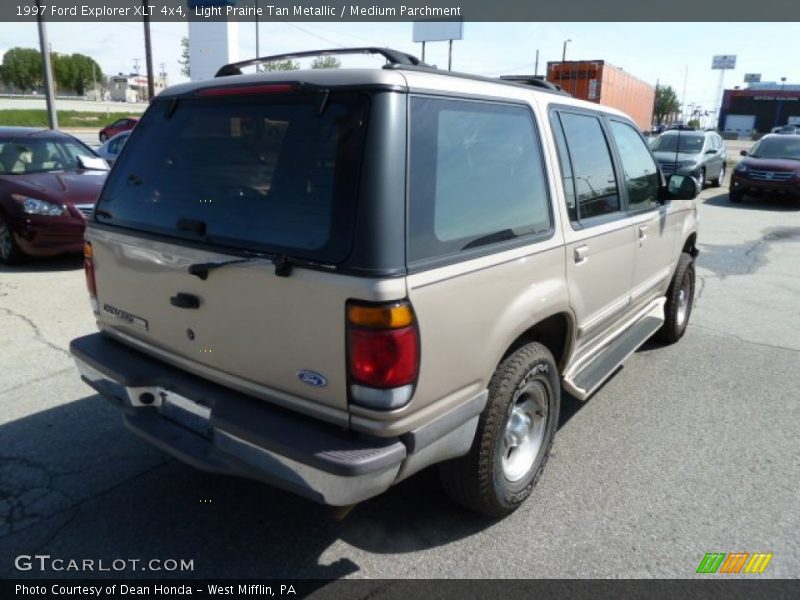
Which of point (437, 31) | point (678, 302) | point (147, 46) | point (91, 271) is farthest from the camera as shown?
point (437, 31)

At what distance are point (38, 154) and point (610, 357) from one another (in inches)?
297

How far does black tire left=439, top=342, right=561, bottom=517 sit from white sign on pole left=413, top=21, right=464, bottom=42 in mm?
47847

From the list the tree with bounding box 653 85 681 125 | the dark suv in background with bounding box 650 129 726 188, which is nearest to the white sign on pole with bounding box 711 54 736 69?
the tree with bounding box 653 85 681 125

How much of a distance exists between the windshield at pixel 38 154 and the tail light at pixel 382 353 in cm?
732

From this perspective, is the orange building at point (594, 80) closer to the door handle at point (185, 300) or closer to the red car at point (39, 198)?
the red car at point (39, 198)

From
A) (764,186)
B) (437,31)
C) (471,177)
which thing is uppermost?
(437,31)

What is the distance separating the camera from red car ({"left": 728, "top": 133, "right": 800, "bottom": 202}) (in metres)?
15.0

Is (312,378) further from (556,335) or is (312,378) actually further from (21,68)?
(21,68)

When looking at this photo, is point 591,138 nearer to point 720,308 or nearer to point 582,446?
point 582,446

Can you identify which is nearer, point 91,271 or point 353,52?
point 353,52

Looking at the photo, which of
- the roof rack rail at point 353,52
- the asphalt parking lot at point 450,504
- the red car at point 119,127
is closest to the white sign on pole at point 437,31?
the red car at point 119,127

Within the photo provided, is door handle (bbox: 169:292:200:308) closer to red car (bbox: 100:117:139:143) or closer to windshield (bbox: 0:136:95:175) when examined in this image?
windshield (bbox: 0:136:95:175)

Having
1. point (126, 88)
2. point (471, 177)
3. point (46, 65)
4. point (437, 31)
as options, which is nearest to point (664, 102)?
point (437, 31)

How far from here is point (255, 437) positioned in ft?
7.54
